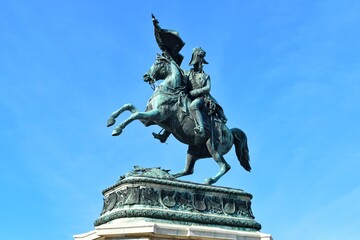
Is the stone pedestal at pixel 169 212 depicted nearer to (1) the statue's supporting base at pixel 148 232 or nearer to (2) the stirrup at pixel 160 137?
(1) the statue's supporting base at pixel 148 232

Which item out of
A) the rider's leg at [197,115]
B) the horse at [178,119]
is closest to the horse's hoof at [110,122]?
the horse at [178,119]

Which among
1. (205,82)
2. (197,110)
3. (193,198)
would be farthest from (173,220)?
(205,82)

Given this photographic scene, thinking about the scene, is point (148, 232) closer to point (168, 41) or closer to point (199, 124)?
point (199, 124)

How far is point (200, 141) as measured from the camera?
53.8 feet

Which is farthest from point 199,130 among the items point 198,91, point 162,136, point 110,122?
point 110,122

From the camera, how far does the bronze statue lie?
16.0m

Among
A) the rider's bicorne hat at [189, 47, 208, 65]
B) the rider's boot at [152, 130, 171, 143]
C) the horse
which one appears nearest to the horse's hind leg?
the horse

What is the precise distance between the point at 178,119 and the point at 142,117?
1.15 metres

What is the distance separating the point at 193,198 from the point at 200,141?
76.4 inches

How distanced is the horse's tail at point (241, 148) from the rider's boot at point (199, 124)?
1.52m

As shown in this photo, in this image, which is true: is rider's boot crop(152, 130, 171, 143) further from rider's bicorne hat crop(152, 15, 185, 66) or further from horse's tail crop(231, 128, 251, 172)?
rider's bicorne hat crop(152, 15, 185, 66)

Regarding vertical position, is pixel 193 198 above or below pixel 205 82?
below

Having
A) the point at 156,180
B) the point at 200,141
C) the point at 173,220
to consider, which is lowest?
the point at 173,220

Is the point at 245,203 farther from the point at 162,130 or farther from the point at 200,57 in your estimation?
the point at 200,57
